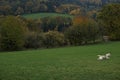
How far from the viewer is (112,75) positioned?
1587cm

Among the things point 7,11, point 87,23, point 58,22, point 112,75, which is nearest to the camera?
point 112,75

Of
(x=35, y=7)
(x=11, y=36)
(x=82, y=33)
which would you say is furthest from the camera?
(x=35, y=7)

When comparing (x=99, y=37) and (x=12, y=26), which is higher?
(x=12, y=26)

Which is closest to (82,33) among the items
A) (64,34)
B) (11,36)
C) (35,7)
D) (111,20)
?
(64,34)

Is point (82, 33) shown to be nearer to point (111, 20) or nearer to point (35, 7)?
point (111, 20)

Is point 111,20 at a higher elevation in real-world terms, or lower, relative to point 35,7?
higher

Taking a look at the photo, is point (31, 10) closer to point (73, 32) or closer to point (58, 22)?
point (58, 22)

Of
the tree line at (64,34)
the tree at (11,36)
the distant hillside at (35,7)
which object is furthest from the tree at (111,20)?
the distant hillside at (35,7)

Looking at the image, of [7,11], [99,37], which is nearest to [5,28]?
[99,37]

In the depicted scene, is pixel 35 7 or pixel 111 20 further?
pixel 35 7

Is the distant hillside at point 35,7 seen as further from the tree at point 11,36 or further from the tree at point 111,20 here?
the tree at point 111,20

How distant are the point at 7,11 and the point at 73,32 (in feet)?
156

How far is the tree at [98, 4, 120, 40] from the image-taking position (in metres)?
71.5

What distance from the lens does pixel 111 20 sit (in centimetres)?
7306
